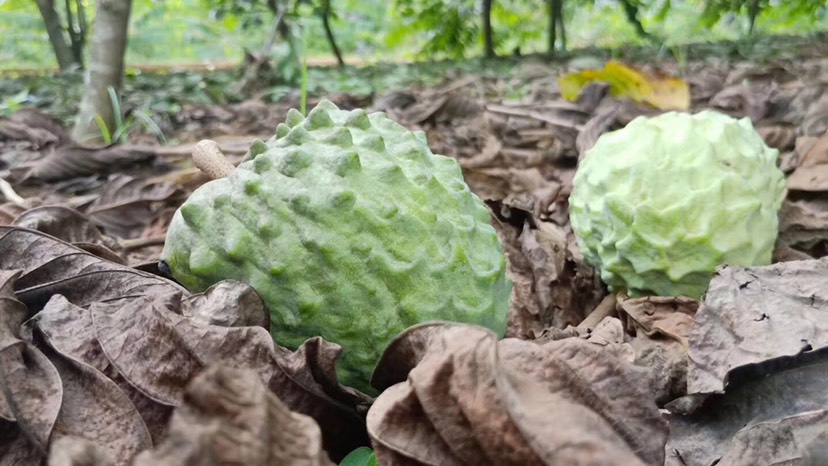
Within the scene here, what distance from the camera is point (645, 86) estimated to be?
10.6 feet

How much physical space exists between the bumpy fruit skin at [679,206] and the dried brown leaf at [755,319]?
31 cm

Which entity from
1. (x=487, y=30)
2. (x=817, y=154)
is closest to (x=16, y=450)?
(x=817, y=154)

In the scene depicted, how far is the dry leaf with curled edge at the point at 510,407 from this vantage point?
73cm

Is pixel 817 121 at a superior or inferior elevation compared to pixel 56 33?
superior

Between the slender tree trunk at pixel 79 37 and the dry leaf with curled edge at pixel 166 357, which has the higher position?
the dry leaf with curled edge at pixel 166 357

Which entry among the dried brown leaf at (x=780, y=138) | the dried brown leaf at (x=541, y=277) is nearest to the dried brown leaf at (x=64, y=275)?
the dried brown leaf at (x=541, y=277)

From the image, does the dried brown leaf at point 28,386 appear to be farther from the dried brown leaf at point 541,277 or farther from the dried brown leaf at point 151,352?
the dried brown leaf at point 541,277

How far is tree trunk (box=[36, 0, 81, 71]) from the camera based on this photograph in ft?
23.9

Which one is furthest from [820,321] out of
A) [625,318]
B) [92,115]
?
[92,115]

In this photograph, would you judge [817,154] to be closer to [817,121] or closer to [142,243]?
[817,121]

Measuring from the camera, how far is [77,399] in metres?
1.02

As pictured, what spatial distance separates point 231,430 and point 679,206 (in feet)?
4.07

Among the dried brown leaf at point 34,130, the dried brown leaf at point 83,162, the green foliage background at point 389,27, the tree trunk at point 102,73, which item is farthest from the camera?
the green foliage background at point 389,27

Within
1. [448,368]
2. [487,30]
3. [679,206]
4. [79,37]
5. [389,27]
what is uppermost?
[448,368]
